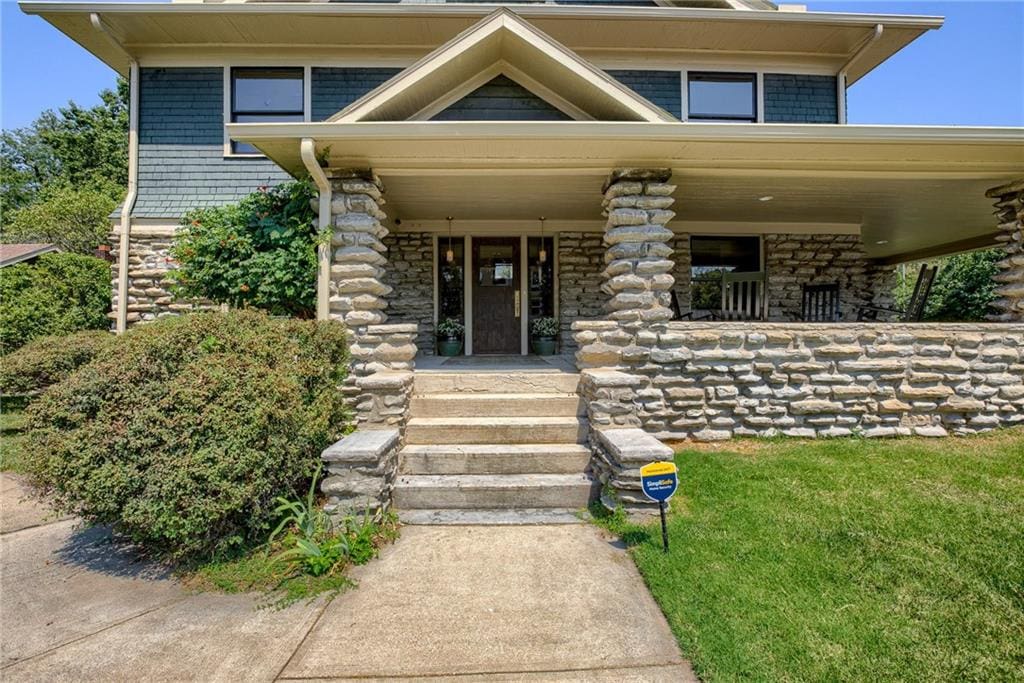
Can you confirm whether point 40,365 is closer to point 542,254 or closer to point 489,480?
point 489,480

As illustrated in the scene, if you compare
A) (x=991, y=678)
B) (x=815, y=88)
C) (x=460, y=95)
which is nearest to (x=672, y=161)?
(x=460, y=95)

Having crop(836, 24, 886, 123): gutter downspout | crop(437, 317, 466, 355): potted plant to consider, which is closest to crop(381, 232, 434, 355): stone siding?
crop(437, 317, 466, 355): potted plant

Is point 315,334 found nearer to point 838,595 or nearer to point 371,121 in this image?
point 371,121

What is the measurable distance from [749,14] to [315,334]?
8384 mm

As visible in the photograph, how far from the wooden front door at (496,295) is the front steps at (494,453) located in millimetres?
3495

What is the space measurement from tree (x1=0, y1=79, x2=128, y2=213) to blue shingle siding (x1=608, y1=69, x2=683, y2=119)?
23.4 m

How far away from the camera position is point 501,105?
225 inches

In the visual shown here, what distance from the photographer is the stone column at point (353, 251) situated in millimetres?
5086

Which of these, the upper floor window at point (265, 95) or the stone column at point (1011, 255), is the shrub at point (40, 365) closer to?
the upper floor window at point (265, 95)

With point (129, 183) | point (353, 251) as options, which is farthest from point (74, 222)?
point (353, 251)

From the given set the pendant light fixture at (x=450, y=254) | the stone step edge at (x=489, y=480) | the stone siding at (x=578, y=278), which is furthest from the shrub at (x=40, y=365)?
the stone siding at (x=578, y=278)

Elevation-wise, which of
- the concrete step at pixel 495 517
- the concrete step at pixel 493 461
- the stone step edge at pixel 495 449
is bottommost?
the concrete step at pixel 495 517

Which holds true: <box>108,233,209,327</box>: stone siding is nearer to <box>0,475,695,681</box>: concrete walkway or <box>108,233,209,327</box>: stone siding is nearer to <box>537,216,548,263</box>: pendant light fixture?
<box>0,475,695,681</box>: concrete walkway

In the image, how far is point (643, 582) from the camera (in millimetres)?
2854
